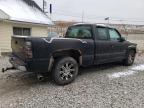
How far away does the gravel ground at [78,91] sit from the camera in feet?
16.7

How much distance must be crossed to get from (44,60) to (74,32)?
8.51 feet

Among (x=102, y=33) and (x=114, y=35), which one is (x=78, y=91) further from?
(x=114, y=35)

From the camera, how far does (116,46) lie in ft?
28.2

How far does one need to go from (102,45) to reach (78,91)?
2.38 m

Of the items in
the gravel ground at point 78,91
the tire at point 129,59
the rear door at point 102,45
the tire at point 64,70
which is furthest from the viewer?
the tire at point 129,59

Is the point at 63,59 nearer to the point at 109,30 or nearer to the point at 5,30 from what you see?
the point at 109,30

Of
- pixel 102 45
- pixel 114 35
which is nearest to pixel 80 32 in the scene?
pixel 102 45

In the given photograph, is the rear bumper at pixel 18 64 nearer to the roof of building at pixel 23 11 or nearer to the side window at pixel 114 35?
the side window at pixel 114 35

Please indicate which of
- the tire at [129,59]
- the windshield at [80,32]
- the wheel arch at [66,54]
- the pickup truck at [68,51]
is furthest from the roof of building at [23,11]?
the wheel arch at [66,54]

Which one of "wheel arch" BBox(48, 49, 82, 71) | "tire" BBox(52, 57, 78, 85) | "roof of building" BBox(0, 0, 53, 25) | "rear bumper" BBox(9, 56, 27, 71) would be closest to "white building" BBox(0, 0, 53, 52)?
"roof of building" BBox(0, 0, 53, 25)

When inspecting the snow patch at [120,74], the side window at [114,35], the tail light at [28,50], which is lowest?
the snow patch at [120,74]

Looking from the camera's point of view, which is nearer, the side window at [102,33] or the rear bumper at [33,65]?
the rear bumper at [33,65]

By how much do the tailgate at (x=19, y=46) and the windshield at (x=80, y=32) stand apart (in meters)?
2.40

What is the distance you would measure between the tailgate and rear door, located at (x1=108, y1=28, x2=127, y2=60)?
3.63 m
